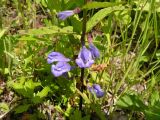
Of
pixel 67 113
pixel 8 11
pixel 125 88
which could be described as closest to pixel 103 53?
pixel 125 88

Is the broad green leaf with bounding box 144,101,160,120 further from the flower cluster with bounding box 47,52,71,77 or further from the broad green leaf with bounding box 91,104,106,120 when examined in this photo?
the flower cluster with bounding box 47,52,71,77

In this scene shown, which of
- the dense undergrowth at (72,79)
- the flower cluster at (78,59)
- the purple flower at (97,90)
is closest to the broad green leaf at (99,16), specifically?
the flower cluster at (78,59)

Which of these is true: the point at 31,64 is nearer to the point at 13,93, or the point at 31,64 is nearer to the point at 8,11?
the point at 13,93

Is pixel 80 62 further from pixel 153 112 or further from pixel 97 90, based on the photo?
pixel 153 112

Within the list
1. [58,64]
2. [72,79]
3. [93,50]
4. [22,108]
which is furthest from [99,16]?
[22,108]

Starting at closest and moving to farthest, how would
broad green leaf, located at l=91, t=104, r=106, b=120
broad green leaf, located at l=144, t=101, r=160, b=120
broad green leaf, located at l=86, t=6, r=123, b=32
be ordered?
1. broad green leaf, located at l=86, t=6, r=123, b=32
2. broad green leaf, located at l=144, t=101, r=160, b=120
3. broad green leaf, located at l=91, t=104, r=106, b=120

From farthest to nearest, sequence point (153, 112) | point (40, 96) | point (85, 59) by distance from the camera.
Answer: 1. point (40, 96)
2. point (153, 112)
3. point (85, 59)

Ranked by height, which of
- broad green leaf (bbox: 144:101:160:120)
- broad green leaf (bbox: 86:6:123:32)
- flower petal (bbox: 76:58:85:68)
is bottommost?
broad green leaf (bbox: 144:101:160:120)

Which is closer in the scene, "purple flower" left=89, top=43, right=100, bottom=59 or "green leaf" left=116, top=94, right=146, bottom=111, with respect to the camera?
"purple flower" left=89, top=43, right=100, bottom=59

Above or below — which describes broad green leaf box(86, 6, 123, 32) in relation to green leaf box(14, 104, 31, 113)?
above

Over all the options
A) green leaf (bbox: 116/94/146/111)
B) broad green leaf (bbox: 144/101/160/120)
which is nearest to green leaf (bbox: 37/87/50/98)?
green leaf (bbox: 116/94/146/111)
